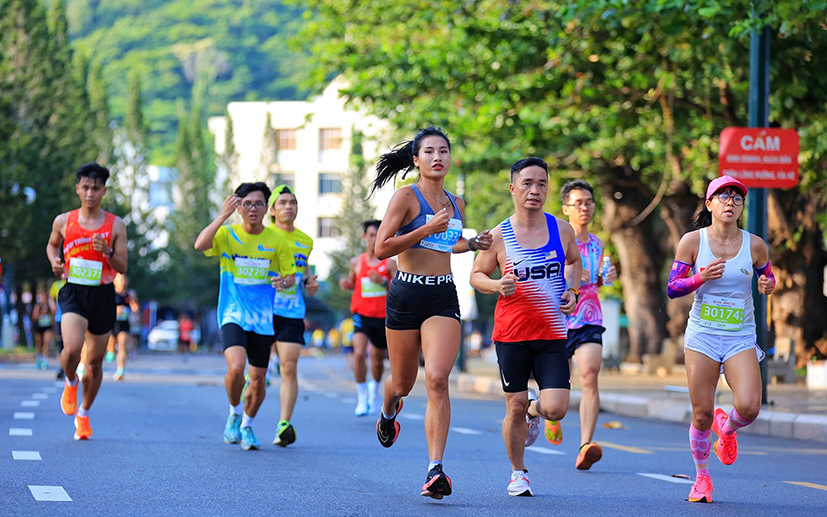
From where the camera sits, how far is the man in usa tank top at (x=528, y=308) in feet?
25.7

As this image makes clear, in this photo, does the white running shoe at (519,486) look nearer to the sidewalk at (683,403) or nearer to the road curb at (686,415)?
the sidewalk at (683,403)

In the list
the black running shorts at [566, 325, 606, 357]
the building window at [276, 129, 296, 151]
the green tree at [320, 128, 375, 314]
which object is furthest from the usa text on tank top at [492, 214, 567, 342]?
the building window at [276, 129, 296, 151]

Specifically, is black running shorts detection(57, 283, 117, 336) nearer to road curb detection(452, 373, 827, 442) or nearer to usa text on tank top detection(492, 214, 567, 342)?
usa text on tank top detection(492, 214, 567, 342)

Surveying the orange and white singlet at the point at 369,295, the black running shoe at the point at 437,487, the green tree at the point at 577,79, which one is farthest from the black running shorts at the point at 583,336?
the green tree at the point at 577,79

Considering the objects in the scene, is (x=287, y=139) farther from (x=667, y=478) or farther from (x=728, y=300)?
(x=728, y=300)

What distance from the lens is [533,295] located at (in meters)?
7.84

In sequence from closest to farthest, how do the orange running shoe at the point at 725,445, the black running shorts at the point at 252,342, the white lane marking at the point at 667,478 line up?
the orange running shoe at the point at 725,445 < the white lane marking at the point at 667,478 < the black running shorts at the point at 252,342

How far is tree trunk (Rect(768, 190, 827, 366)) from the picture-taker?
23.6 metres

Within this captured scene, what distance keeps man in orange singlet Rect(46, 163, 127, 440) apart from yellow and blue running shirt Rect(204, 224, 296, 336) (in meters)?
0.87

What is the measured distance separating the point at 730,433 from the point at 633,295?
23.3m

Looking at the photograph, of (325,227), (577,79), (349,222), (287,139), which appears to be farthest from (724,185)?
(325,227)

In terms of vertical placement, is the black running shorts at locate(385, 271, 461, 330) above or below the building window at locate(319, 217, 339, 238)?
below

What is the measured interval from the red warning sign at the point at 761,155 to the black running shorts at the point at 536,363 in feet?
25.9

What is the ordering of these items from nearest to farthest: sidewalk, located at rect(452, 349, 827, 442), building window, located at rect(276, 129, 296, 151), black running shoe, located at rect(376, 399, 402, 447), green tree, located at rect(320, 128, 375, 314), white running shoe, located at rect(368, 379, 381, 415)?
1. black running shoe, located at rect(376, 399, 402, 447)
2. sidewalk, located at rect(452, 349, 827, 442)
3. white running shoe, located at rect(368, 379, 381, 415)
4. green tree, located at rect(320, 128, 375, 314)
5. building window, located at rect(276, 129, 296, 151)
